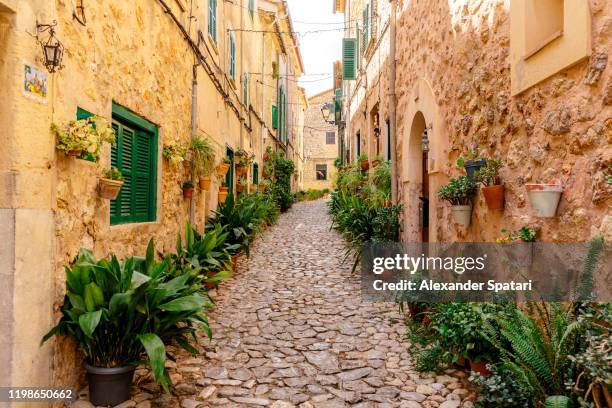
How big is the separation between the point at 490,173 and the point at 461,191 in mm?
456

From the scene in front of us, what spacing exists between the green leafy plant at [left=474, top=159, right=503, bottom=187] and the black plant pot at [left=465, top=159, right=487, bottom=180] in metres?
0.04

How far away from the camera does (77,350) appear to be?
2967 millimetres

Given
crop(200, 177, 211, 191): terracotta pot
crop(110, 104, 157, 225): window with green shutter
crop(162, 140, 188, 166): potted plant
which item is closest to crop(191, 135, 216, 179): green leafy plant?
crop(200, 177, 211, 191): terracotta pot

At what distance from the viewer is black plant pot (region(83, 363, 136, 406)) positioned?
8.86ft

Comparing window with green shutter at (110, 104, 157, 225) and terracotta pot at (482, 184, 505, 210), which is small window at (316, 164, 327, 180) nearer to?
window with green shutter at (110, 104, 157, 225)

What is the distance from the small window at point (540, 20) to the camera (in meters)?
2.97

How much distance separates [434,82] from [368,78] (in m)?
5.21

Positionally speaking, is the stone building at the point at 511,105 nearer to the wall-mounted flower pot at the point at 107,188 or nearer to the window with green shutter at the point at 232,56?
the wall-mounted flower pot at the point at 107,188

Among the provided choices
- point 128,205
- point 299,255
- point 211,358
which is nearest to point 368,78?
point 299,255

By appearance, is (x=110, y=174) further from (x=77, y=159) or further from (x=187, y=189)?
(x=187, y=189)

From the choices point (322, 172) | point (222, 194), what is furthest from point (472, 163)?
point (322, 172)

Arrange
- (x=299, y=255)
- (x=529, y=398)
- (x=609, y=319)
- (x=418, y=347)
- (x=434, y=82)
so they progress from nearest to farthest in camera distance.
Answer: (x=609, y=319) → (x=529, y=398) → (x=418, y=347) → (x=434, y=82) → (x=299, y=255)

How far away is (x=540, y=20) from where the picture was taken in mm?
2971

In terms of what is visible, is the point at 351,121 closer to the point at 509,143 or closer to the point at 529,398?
the point at 509,143
